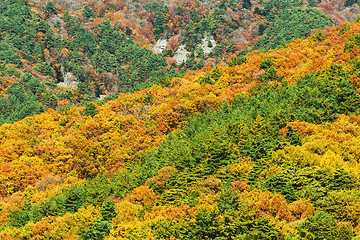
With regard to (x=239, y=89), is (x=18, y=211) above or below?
below

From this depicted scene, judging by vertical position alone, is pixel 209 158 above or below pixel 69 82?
below

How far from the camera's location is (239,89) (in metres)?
113

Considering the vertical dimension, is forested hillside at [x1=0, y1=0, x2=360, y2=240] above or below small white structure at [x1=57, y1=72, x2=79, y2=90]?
below

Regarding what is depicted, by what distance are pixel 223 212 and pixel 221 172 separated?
1539cm

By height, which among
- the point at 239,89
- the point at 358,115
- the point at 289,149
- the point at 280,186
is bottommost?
the point at 280,186

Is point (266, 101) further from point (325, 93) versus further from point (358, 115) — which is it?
point (358, 115)

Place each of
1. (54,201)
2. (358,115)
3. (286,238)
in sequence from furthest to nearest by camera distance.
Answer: (358,115) → (54,201) → (286,238)

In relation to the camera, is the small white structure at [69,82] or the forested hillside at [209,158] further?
the small white structure at [69,82]

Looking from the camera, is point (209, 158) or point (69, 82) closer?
point (209, 158)

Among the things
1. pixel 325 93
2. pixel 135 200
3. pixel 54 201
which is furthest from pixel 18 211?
pixel 325 93

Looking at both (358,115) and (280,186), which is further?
(358,115)

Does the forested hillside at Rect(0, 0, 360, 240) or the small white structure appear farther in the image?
the small white structure

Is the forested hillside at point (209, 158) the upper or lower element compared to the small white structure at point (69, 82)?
lower

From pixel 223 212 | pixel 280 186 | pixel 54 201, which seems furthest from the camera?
pixel 54 201
